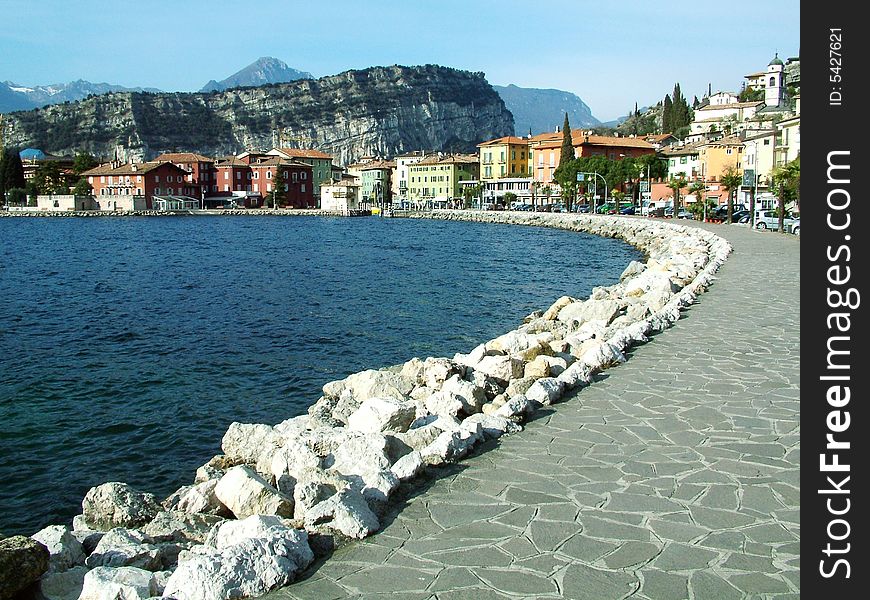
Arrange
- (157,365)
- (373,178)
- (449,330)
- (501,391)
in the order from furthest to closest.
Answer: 1. (373,178)
2. (449,330)
3. (157,365)
4. (501,391)

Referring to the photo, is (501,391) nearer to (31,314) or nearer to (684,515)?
(684,515)

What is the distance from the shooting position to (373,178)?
146250 millimetres

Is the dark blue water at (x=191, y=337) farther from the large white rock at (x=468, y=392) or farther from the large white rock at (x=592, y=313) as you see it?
the large white rock at (x=468, y=392)

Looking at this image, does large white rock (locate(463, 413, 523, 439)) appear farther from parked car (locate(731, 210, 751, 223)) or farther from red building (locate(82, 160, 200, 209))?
red building (locate(82, 160, 200, 209))

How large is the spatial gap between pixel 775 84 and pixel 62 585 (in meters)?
122

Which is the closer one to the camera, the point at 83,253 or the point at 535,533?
the point at 535,533

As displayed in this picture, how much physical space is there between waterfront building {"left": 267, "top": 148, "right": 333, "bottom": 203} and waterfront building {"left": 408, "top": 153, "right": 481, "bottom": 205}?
15980 mm

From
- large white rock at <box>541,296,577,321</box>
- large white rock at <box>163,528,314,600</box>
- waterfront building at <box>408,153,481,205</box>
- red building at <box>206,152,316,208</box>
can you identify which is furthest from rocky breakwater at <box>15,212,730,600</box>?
red building at <box>206,152,316,208</box>

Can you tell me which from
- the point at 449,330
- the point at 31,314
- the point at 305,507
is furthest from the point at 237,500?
the point at 31,314

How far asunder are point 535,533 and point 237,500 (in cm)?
285

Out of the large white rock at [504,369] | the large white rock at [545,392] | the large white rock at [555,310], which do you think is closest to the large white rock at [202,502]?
the large white rock at [545,392]

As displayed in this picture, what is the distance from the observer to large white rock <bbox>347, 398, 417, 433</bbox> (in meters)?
8.55
